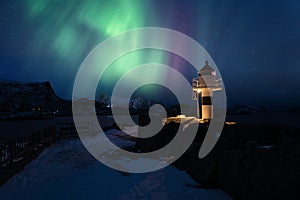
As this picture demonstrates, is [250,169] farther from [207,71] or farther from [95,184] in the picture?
[207,71]

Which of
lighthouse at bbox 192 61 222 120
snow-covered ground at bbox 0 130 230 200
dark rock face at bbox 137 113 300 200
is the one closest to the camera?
dark rock face at bbox 137 113 300 200

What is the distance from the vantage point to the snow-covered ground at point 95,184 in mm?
6645

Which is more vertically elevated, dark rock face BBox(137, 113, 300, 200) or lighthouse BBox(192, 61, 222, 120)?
lighthouse BBox(192, 61, 222, 120)

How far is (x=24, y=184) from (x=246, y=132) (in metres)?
15.3

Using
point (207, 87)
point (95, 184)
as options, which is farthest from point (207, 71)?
point (95, 184)

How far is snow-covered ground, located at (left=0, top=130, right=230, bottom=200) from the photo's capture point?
21.8ft

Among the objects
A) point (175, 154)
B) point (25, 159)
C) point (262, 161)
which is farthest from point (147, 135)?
point (262, 161)

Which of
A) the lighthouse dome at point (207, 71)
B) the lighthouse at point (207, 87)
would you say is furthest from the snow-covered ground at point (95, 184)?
the lighthouse dome at point (207, 71)

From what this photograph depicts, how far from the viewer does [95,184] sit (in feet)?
25.6

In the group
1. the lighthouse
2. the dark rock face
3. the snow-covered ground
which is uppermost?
the lighthouse

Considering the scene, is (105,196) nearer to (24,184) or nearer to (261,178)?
(24,184)

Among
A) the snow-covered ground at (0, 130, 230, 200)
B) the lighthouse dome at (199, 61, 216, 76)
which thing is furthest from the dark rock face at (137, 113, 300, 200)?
the lighthouse dome at (199, 61, 216, 76)

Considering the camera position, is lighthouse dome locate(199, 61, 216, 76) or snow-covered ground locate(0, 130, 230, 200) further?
lighthouse dome locate(199, 61, 216, 76)

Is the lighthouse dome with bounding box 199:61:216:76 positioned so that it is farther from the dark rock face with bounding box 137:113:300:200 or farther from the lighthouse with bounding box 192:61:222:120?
the dark rock face with bounding box 137:113:300:200
